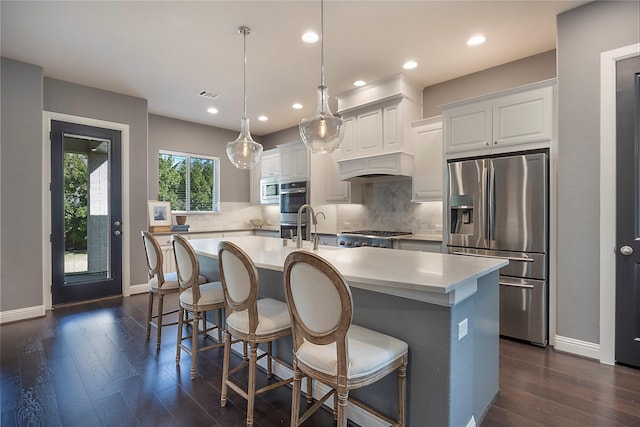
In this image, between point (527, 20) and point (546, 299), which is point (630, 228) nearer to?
point (546, 299)

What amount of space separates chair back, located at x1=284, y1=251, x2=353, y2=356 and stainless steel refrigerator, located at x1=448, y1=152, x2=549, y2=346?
243 cm

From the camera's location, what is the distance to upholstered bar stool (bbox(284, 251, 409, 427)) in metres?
1.35

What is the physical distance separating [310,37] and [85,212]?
12.2 ft

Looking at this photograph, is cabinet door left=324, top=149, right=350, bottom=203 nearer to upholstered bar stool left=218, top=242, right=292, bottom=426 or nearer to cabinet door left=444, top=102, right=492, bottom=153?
cabinet door left=444, top=102, right=492, bottom=153

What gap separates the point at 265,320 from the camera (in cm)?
195

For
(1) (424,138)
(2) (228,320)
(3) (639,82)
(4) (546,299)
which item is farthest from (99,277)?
(3) (639,82)

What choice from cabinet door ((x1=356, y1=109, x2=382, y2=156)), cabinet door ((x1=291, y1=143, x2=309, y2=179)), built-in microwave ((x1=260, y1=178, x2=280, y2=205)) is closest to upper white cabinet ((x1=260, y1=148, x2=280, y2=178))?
built-in microwave ((x1=260, y1=178, x2=280, y2=205))

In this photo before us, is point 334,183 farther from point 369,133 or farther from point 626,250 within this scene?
point 626,250

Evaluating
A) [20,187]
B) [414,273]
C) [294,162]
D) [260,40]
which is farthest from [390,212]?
[20,187]

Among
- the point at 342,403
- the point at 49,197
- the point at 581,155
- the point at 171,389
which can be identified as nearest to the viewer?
the point at 342,403

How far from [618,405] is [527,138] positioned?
2.15m

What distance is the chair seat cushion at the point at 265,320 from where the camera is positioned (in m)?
1.90

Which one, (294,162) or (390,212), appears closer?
(390,212)

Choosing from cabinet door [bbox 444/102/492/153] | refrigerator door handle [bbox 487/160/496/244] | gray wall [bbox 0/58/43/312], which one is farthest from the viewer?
gray wall [bbox 0/58/43/312]
